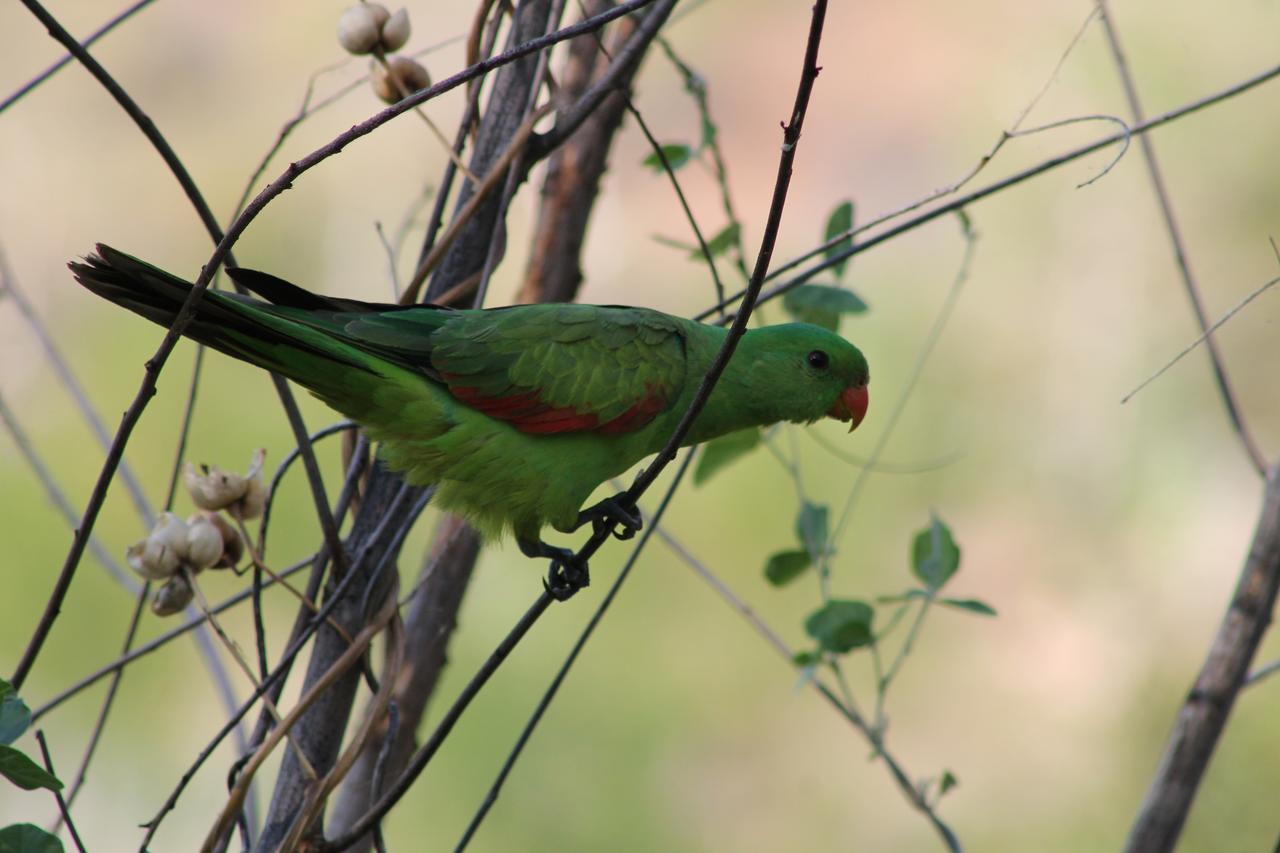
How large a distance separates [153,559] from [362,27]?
1007 mm

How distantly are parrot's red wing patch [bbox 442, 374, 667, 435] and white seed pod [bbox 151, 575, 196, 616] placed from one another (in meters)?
0.72

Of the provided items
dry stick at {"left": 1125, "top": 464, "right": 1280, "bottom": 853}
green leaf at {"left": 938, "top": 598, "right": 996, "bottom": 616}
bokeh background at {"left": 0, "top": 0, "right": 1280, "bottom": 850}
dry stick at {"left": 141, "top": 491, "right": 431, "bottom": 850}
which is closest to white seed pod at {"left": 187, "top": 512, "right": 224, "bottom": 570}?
dry stick at {"left": 141, "top": 491, "right": 431, "bottom": 850}

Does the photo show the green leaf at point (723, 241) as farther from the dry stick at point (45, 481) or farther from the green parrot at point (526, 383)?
the dry stick at point (45, 481)

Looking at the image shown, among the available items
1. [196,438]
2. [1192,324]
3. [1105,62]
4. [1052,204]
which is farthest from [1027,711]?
[196,438]

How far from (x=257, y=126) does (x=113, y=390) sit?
177 cm

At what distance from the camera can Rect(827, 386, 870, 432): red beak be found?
2.93 m

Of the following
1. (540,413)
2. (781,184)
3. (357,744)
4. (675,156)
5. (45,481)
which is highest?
(675,156)

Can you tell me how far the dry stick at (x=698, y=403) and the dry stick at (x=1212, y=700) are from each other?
1167mm

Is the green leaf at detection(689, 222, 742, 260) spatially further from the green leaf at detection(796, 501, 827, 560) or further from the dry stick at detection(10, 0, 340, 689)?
the dry stick at detection(10, 0, 340, 689)

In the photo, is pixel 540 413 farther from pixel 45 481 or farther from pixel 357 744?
pixel 45 481

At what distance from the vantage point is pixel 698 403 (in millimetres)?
1677

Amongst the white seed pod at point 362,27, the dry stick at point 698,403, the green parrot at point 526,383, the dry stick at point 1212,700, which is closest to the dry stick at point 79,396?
the green parrot at point 526,383

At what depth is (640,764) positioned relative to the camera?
199 inches

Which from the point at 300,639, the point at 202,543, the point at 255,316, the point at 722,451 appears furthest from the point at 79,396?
the point at 722,451
